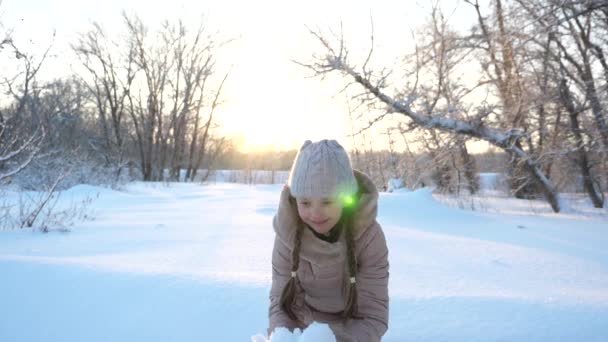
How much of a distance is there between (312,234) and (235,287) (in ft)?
2.41

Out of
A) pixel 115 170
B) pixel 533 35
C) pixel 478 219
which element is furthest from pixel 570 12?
pixel 115 170

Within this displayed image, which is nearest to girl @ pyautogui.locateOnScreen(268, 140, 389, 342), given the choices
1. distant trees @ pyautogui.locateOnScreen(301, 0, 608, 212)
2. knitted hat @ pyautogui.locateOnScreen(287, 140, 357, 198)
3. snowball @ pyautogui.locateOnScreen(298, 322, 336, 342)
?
knitted hat @ pyautogui.locateOnScreen(287, 140, 357, 198)

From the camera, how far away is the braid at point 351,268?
1.35 metres

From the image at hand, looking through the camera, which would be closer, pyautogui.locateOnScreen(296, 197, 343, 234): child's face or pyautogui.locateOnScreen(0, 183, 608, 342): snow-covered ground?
pyautogui.locateOnScreen(296, 197, 343, 234): child's face

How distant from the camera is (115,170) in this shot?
1320 centimetres

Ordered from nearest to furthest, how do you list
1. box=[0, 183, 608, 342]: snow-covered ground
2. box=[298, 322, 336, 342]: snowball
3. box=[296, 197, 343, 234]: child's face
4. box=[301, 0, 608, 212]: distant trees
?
1. box=[298, 322, 336, 342]: snowball
2. box=[296, 197, 343, 234]: child's face
3. box=[0, 183, 608, 342]: snow-covered ground
4. box=[301, 0, 608, 212]: distant trees

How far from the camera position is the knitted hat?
4.23 ft

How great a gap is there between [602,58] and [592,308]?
22.1 ft

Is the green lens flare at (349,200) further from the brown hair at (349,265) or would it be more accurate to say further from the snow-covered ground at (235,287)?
the snow-covered ground at (235,287)

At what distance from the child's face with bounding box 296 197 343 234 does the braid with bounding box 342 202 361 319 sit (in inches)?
2.5

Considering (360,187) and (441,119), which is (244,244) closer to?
(360,187)

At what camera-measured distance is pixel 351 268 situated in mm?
1350

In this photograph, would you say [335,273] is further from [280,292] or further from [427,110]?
[427,110]

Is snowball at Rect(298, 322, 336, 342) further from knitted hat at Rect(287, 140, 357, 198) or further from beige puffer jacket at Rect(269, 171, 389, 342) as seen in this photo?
knitted hat at Rect(287, 140, 357, 198)
